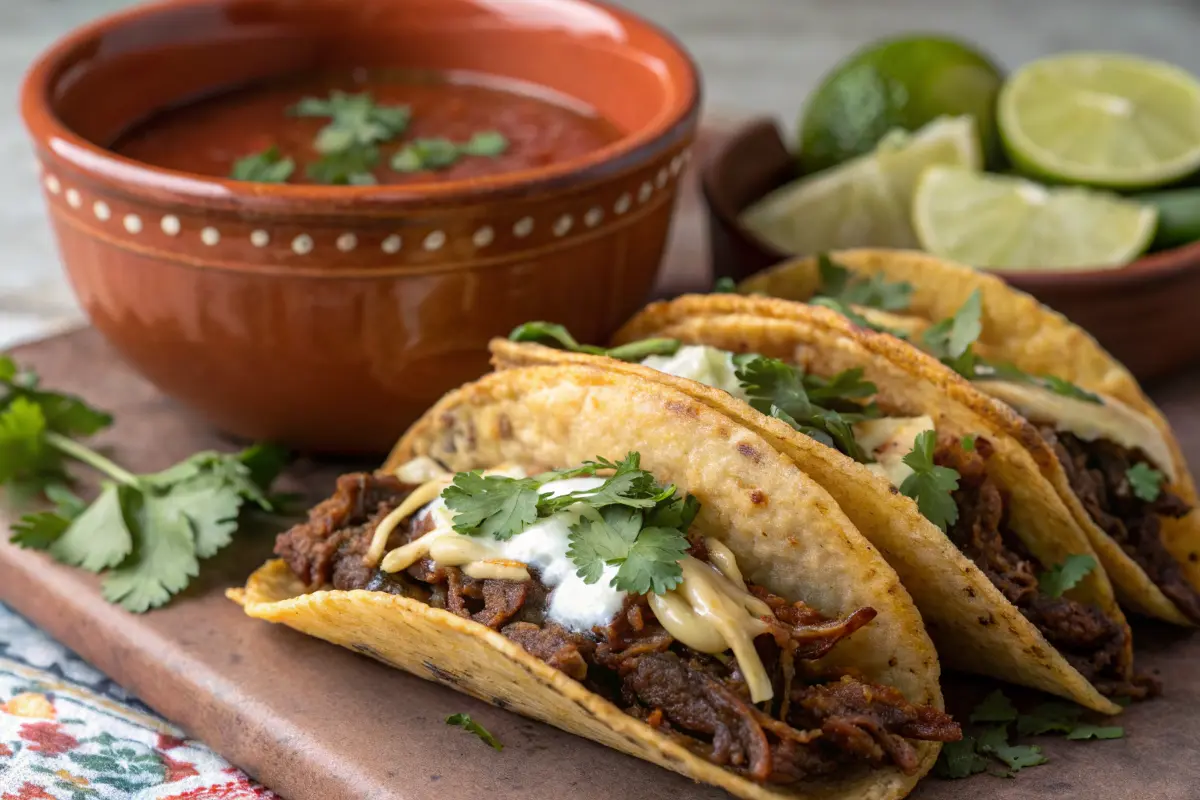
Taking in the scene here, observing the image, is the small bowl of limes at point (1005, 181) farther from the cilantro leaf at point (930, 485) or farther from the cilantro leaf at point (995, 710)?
the cilantro leaf at point (995, 710)

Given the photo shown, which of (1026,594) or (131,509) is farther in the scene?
(131,509)

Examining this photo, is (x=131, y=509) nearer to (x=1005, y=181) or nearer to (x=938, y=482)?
(x=938, y=482)

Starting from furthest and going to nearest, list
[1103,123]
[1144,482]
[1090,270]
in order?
1. [1103,123]
2. [1090,270]
3. [1144,482]

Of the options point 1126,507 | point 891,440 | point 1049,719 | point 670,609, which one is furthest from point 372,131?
point 1049,719

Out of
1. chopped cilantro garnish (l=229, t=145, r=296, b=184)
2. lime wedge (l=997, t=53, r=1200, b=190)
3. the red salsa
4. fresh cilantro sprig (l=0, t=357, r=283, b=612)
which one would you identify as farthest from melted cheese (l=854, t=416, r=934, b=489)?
lime wedge (l=997, t=53, r=1200, b=190)

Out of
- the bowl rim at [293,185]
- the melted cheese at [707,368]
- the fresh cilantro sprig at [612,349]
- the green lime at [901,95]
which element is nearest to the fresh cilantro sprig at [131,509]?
the bowl rim at [293,185]

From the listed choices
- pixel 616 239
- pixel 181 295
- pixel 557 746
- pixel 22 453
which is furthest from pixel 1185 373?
pixel 22 453

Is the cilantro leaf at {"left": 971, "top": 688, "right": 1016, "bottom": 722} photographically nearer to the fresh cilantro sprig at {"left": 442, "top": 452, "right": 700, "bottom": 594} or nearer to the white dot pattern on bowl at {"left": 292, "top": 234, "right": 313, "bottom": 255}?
the fresh cilantro sprig at {"left": 442, "top": 452, "right": 700, "bottom": 594}
